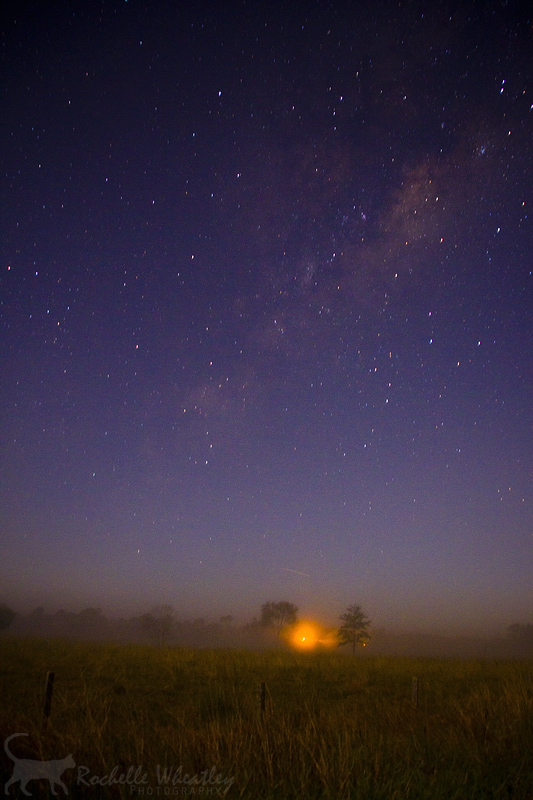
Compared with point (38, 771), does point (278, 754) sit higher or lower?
lower

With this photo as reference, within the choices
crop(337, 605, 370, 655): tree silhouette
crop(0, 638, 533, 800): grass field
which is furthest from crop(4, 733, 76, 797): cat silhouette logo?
crop(337, 605, 370, 655): tree silhouette

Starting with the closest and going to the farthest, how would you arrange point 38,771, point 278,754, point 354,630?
point 38,771, point 278,754, point 354,630

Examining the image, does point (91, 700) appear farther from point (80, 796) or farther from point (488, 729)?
point (488, 729)

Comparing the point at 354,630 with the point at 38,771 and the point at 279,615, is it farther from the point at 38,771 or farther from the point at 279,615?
the point at 38,771

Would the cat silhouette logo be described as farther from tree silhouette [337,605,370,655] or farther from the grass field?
tree silhouette [337,605,370,655]

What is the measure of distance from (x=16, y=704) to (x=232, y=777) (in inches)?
436

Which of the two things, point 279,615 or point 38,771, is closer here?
point 38,771

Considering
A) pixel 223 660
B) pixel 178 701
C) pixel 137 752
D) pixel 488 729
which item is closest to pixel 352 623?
pixel 223 660

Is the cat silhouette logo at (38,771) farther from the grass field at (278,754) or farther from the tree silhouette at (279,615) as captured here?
the tree silhouette at (279,615)

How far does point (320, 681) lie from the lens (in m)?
19.3

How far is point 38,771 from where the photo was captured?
4957 mm

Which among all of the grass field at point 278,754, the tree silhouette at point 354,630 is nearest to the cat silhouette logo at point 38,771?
the grass field at point 278,754

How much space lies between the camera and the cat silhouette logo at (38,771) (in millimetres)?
4680

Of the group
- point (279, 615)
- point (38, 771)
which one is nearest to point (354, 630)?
point (279, 615)
